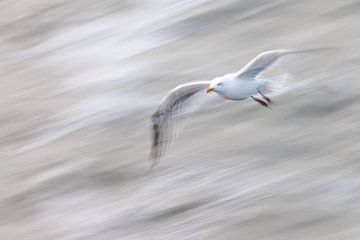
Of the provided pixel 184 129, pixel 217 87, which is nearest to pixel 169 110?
pixel 217 87

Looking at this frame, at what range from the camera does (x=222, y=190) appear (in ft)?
20.5

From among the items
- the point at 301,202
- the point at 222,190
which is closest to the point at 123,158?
the point at 222,190

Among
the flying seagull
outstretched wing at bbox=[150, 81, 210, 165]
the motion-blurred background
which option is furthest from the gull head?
the motion-blurred background

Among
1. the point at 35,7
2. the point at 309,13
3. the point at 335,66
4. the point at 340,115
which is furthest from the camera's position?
the point at 35,7

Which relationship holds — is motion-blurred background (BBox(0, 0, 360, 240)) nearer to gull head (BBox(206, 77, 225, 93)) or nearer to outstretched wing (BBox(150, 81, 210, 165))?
outstretched wing (BBox(150, 81, 210, 165))

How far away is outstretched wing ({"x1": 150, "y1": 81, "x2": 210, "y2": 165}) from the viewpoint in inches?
210

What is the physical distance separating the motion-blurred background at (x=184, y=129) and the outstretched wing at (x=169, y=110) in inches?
32.0

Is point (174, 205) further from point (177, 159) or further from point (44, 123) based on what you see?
point (44, 123)

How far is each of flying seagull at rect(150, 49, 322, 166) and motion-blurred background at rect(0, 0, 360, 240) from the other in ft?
2.62

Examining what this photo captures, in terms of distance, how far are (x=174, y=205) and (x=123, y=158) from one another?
2.13 ft

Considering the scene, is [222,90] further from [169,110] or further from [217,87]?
[169,110]

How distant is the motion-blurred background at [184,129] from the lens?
20.1 feet

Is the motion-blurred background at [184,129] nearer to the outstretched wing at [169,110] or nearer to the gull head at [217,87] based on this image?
the outstretched wing at [169,110]

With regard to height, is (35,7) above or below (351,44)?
above
